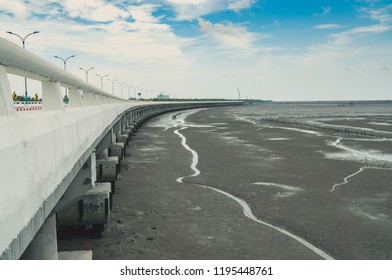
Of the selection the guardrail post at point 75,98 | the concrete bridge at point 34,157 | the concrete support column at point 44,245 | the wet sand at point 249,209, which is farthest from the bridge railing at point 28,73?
the wet sand at point 249,209

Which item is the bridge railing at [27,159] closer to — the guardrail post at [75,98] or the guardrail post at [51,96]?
the guardrail post at [51,96]

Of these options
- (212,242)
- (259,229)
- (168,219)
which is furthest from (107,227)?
(259,229)

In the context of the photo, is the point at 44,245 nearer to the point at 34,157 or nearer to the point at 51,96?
the point at 51,96

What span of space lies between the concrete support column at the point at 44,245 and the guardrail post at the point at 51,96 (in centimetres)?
119

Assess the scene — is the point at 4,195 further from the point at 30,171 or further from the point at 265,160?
the point at 265,160

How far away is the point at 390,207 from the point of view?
927 centimetres

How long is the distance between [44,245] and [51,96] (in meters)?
1.61

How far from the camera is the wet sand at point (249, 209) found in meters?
6.80

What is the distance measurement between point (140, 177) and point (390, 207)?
23.8 feet

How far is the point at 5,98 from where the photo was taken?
8.10 ft

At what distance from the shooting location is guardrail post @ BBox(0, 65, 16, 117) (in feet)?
7.98

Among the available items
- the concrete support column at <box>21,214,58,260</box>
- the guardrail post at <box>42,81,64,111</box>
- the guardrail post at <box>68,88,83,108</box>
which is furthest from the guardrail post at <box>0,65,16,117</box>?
the guardrail post at <box>68,88,83,108</box>

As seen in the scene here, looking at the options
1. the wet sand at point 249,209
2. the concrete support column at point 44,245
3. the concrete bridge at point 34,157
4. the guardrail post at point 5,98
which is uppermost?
the guardrail post at point 5,98

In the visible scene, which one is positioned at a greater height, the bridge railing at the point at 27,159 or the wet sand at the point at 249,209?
the bridge railing at the point at 27,159
